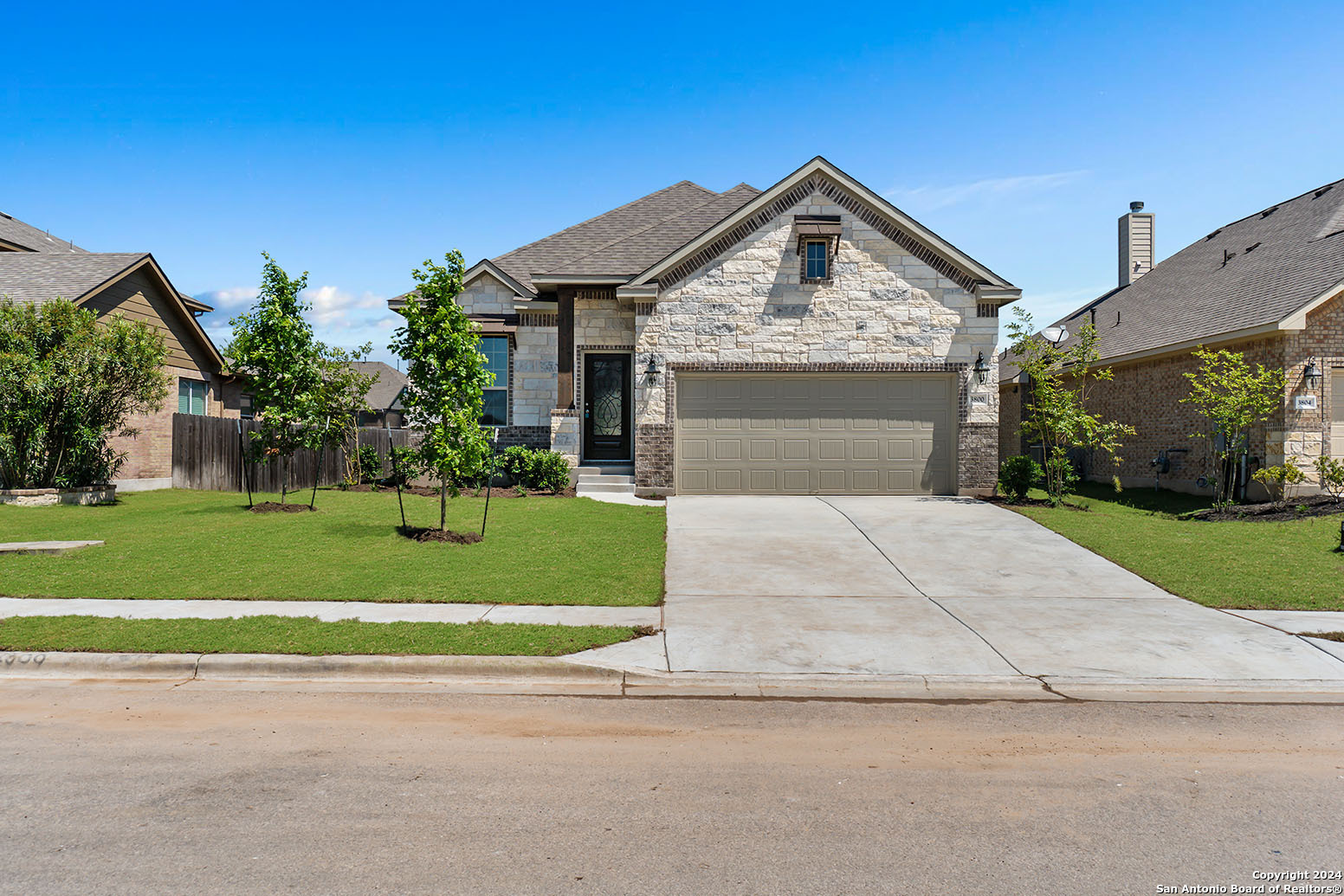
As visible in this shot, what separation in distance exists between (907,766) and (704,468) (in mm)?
13059

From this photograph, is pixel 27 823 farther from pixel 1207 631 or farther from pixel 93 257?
pixel 93 257

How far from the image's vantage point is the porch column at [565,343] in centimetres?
1894

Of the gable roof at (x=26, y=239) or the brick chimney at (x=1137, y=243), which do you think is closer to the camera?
the gable roof at (x=26, y=239)

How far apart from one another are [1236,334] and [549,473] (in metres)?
14.9

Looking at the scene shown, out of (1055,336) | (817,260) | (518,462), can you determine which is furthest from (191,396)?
(1055,336)

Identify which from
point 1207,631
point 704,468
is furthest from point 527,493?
point 1207,631

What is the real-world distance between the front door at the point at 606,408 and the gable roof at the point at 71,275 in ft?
36.2

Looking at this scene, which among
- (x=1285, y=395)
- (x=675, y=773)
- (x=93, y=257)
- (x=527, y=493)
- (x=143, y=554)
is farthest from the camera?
(x=93, y=257)

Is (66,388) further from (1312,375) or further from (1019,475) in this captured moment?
(1312,375)

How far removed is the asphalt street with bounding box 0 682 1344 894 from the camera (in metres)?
3.51

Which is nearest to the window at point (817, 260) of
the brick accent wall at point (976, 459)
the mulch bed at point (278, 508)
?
the brick accent wall at point (976, 459)

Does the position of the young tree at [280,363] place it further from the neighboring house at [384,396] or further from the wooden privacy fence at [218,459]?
the neighboring house at [384,396]

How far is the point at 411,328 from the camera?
1167cm

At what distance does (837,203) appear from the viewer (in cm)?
1778
